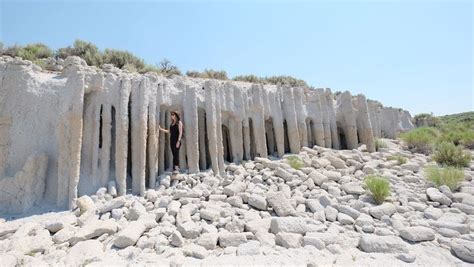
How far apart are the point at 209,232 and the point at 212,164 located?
3.36m

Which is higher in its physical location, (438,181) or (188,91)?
(188,91)

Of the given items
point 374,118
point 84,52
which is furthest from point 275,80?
point 84,52

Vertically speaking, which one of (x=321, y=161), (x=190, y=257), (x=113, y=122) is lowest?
(x=190, y=257)

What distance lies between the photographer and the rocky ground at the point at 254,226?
4.34m

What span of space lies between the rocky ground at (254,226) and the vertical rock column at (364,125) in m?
3.75

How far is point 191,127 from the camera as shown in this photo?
8.11 m

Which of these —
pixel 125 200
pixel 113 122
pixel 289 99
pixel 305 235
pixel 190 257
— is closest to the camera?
pixel 190 257

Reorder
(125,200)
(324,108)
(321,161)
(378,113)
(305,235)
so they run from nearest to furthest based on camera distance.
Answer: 1. (305,235)
2. (125,200)
3. (321,161)
4. (324,108)
5. (378,113)

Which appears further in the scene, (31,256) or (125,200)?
(125,200)

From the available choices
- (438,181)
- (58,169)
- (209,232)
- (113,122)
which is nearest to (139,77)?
(113,122)

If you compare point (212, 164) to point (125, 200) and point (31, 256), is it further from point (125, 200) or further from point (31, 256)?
point (31, 256)

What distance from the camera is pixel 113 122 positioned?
24.7ft

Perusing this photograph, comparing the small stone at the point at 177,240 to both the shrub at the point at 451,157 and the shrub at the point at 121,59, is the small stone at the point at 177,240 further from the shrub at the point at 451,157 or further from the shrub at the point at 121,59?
the shrub at the point at 451,157

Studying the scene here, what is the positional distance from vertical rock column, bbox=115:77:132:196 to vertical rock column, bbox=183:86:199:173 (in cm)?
159
